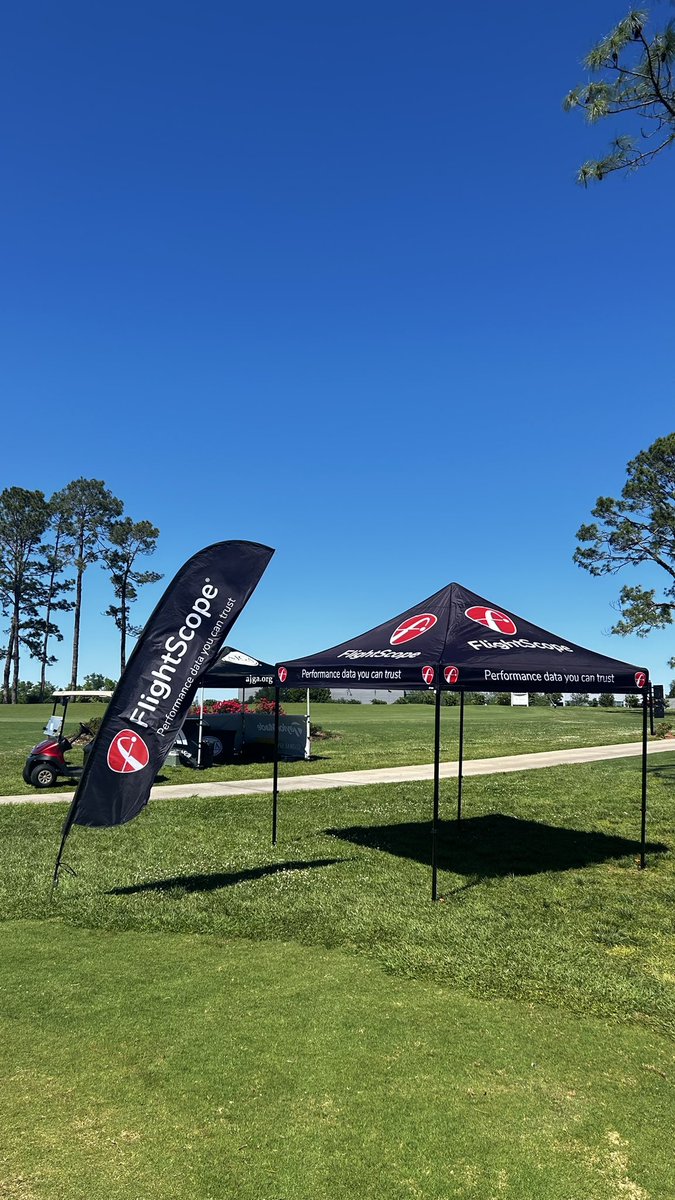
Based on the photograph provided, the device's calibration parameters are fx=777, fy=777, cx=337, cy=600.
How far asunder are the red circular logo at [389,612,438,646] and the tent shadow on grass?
8.91ft

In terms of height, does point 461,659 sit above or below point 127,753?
above

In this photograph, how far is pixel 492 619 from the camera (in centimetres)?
997

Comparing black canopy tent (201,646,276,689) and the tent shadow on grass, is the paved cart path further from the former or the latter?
the tent shadow on grass

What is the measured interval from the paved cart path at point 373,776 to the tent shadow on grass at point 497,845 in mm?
4443

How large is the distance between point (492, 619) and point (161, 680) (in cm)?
434

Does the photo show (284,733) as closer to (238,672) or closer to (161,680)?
Result: (238,672)

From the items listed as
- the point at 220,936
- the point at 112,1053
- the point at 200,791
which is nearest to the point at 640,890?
the point at 220,936

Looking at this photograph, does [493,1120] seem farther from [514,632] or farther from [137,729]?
[514,632]

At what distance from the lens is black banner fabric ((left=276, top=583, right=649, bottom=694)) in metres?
8.45

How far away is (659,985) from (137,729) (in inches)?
200

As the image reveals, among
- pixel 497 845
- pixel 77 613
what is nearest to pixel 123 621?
pixel 77 613

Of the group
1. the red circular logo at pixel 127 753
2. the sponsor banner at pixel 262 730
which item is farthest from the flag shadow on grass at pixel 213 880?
the sponsor banner at pixel 262 730

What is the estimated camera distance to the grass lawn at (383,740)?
1892 cm

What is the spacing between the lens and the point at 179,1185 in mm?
3320
